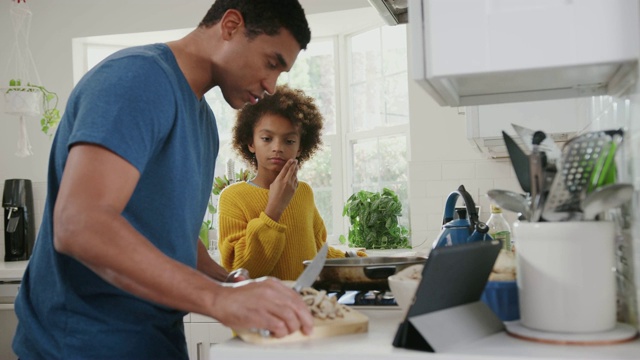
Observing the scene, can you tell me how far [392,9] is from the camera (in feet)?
7.80

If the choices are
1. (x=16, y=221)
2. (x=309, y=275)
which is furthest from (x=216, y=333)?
(x=309, y=275)

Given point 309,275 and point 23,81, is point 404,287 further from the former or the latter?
point 23,81

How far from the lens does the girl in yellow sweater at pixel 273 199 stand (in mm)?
2602

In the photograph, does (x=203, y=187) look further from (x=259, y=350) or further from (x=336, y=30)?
(x=336, y=30)

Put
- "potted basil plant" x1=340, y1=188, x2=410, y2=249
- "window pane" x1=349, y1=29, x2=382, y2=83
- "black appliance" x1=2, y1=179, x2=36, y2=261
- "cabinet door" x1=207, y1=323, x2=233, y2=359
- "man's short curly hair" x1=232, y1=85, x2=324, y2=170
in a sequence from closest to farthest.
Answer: "man's short curly hair" x1=232, y1=85, x2=324, y2=170
"cabinet door" x1=207, y1=323, x2=233, y2=359
"potted basil plant" x1=340, y1=188, x2=410, y2=249
"black appliance" x1=2, y1=179, x2=36, y2=261
"window pane" x1=349, y1=29, x2=382, y2=83

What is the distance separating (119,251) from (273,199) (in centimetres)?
149

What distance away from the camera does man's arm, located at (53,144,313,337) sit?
1102 mm

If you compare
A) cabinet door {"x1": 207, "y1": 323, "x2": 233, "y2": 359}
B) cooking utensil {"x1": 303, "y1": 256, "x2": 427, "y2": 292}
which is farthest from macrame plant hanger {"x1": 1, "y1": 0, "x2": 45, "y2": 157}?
cooking utensil {"x1": 303, "y1": 256, "x2": 427, "y2": 292}

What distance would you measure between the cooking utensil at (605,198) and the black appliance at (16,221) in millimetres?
4073

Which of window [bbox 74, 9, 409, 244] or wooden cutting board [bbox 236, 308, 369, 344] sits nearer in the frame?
wooden cutting board [bbox 236, 308, 369, 344]

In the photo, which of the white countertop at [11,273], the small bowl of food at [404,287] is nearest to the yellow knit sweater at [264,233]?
the small bowl of food at [404,287]

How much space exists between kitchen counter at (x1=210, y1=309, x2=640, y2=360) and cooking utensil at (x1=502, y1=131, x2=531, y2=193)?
29cm

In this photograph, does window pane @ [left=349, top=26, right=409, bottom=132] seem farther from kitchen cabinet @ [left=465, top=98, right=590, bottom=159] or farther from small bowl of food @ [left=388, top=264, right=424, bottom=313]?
small bowl of food @ [left=388, top=264, right=424, bottom=313]

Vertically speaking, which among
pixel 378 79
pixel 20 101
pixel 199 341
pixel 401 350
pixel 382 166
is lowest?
pixel 199 341
